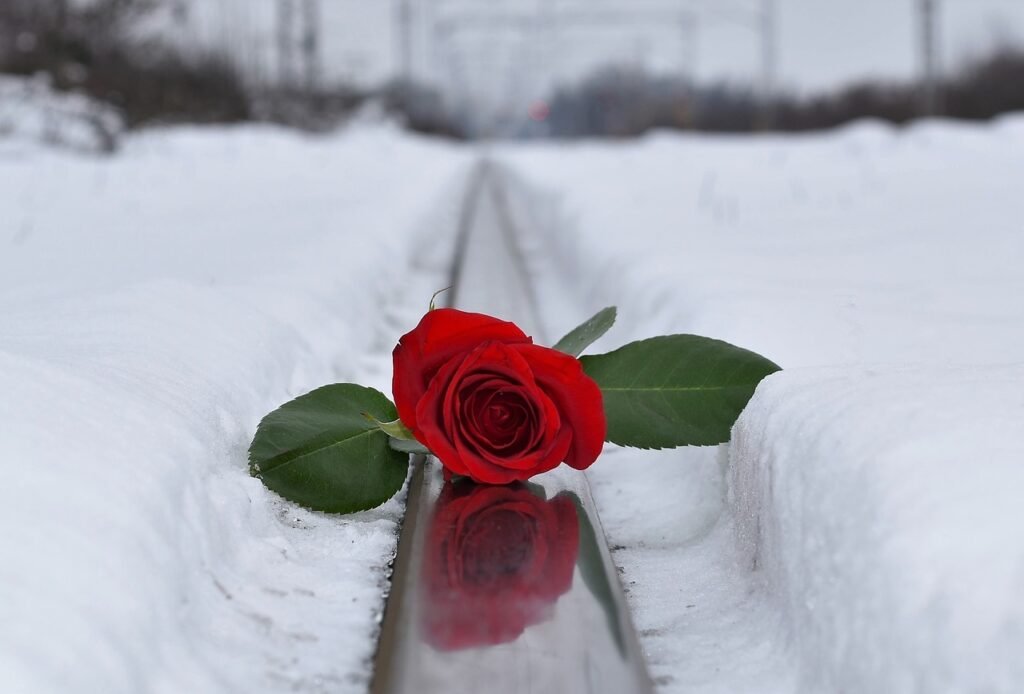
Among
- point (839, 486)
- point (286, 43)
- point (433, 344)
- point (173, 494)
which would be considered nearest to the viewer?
point (839, 486)

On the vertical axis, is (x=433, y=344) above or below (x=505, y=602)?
above

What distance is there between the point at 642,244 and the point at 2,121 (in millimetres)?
6161

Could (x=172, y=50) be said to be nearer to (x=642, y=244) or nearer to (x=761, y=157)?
(x=761, y=157)

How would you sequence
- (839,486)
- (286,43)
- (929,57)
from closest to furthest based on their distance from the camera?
(839,486)
(929,57)
(286,43)

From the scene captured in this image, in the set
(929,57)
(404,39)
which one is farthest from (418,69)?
(929,57)

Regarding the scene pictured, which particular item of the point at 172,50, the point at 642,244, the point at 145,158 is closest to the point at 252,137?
the point at 172,50

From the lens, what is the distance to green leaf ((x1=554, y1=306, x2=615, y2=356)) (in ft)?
4.92

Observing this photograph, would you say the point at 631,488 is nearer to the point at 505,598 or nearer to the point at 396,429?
the point at 396,429

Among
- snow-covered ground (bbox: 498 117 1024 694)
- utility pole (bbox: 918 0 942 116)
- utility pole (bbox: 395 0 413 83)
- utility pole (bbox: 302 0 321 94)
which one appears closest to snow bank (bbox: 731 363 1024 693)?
snow-covered ground (bbox: 498 117 1024 694)

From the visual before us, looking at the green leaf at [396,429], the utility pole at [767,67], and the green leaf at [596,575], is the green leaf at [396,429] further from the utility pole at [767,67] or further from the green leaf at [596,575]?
the utility pole at [767,67]

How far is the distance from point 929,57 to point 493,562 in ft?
45.0

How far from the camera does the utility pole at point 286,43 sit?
870 inches

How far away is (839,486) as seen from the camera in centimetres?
104

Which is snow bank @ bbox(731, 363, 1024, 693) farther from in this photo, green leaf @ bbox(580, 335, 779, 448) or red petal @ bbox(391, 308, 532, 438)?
red petal @ bbox(391, 308, 532, 438)
